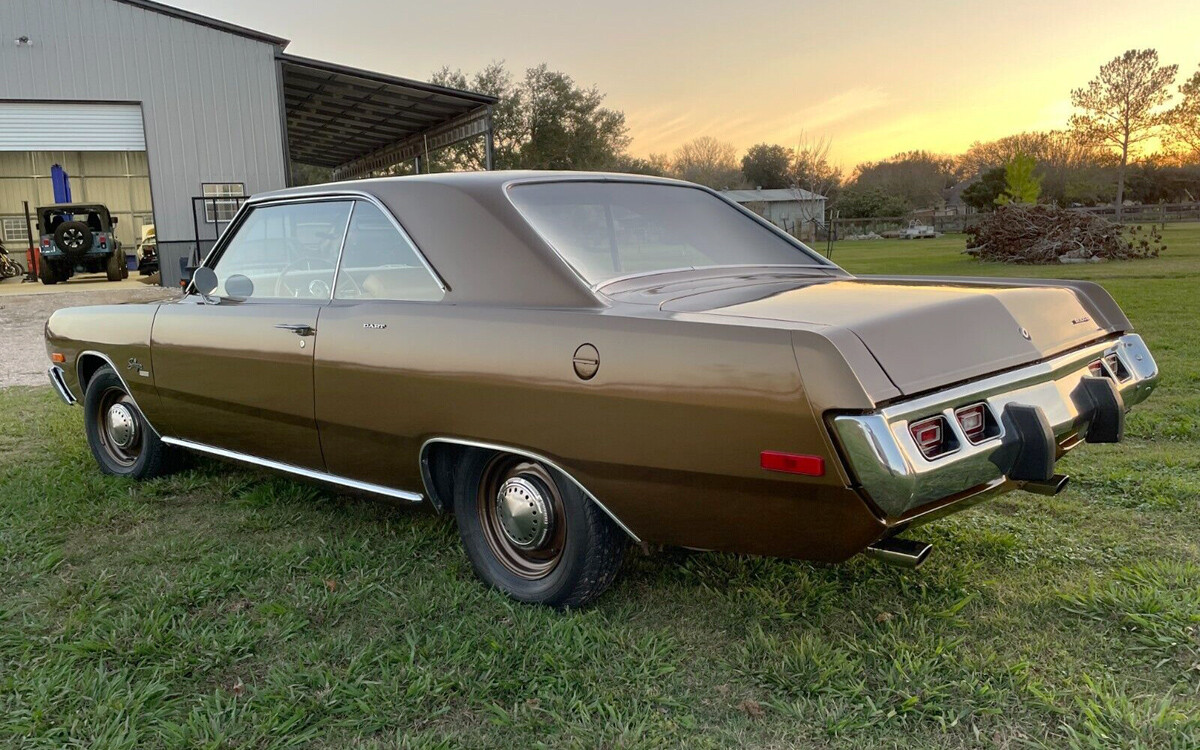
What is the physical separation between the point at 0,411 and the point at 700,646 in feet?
20.2

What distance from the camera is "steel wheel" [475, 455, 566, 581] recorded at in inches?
111

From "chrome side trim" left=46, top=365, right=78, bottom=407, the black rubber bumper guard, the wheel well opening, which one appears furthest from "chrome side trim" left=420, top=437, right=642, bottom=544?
"chrome side trim" left=46, top=365, right=78, bottom=407

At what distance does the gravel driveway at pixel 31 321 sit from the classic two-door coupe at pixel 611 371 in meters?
5.98

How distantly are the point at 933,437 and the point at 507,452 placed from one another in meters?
1.28

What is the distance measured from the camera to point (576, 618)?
280 cm

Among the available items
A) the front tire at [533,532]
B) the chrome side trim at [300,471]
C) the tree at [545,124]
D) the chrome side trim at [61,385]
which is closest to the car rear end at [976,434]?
the front tire at [533,532]

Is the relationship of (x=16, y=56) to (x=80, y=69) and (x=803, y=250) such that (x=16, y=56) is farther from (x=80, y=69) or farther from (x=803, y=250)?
(x=803, y=250)

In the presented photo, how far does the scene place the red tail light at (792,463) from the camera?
2170mm

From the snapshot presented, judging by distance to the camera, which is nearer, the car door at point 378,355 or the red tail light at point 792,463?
the red tail light at point 792,463

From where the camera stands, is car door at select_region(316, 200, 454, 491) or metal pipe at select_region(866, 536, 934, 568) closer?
metal pipe at select_region(866, 536, 934, 568)

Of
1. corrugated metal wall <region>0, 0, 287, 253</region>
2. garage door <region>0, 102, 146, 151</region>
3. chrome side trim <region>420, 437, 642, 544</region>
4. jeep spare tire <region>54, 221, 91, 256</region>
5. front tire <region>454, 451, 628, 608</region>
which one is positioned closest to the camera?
chrome side trim <region>420, 437, 642, 544</region>

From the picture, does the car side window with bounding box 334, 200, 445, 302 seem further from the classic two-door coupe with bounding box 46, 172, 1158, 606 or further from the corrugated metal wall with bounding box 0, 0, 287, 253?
the corrugated metal wall with bounding box 0, 0, 287, 253

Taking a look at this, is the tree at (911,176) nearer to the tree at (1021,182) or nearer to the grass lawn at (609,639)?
the tree at (1021,182)

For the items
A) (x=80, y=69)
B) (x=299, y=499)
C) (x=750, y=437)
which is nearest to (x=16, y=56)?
(x=80, y=69)
